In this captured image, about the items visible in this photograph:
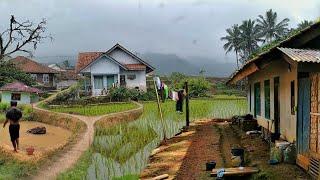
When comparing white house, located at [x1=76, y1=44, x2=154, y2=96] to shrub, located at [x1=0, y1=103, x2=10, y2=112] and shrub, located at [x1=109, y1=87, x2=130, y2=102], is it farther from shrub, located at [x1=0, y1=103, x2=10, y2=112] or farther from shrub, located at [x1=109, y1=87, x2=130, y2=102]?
shrub, located at [x1=0, y1=103, x2=10, y2=112]

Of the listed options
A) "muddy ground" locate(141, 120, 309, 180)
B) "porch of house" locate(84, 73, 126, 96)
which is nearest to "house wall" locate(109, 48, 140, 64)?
"porch of house" locate(84, 73, 126, 96)

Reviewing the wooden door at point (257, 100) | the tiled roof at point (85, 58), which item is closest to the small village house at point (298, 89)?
the wooden door at point (257, 100)

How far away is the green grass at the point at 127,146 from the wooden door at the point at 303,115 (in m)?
4.20

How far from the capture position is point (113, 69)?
44000 mm

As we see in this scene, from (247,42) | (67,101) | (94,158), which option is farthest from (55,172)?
(247,42)

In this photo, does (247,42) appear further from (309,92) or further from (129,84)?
(309,92)

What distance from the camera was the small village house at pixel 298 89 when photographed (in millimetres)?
8773

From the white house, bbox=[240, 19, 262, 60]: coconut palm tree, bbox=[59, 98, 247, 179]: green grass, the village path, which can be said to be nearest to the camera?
the village path

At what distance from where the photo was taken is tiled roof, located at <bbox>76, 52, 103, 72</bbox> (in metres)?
45.0

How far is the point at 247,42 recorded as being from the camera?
6769 centimetres

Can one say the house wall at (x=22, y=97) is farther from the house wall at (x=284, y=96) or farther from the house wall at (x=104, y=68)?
the house wall at (x=284, y=96)

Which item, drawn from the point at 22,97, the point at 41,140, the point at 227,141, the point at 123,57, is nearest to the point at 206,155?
the point at 227,141

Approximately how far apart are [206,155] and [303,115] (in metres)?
3.95

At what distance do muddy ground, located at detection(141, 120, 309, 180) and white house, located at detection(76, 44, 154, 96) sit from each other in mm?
25836
